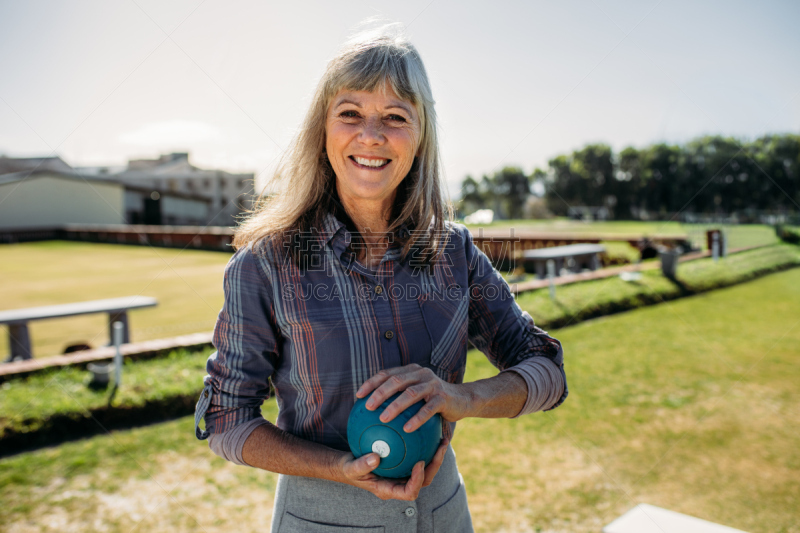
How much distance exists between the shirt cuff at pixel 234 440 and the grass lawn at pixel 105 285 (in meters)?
6.64

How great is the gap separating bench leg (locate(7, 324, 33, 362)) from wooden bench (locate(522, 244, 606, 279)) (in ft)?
30.5

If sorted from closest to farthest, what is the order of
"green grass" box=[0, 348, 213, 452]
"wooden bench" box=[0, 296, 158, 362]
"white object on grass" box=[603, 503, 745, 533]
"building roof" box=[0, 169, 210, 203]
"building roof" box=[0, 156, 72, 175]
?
"white object on grass" box=[603, 503, 745, 533], "green grass" box=[0, 348, 213, 452], "wooden bench" box=[0, 296, 158, 362], "building roof" box=[0, 169, 210, 203], "building roof" box=[0, 156, 72, 175]

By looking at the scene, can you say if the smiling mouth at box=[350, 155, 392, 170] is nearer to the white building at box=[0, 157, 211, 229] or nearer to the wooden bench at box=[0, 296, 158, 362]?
the wooden bench at box=[0, 296, 158, 362]

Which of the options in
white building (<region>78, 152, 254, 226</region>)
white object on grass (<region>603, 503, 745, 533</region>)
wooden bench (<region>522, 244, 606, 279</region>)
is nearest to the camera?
white object on grass (<region>603, 503, 745, 533</region>)

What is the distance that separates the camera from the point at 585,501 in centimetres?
310

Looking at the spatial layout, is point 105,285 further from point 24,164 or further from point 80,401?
point 24,164

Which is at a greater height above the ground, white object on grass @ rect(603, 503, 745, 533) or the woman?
the woman

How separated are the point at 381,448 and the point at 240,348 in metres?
0.39

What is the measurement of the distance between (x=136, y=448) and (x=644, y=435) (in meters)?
3.92

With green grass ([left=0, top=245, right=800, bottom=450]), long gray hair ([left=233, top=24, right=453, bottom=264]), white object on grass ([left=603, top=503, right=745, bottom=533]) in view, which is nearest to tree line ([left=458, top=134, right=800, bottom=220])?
long gray hair ([left=233, top=24, right=453, bottom=264])

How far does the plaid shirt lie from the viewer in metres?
1.13

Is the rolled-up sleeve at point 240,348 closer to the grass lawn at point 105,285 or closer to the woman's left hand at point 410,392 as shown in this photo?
the woman's left hand at point 410,392

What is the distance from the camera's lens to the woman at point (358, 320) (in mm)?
1123

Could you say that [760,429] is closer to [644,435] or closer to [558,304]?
[644,435]
